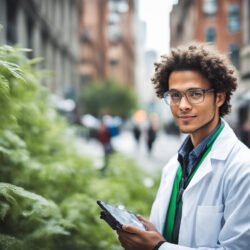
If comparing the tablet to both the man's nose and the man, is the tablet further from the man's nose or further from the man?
the man's nose

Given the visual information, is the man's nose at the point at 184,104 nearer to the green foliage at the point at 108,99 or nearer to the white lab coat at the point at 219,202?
the white lab coat at the point at 219,202

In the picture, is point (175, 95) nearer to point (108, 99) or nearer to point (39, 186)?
point (39, 186)

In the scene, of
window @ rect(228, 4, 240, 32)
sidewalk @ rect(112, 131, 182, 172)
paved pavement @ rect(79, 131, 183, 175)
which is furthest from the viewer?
window @ rect(228, 4, 240, 32)

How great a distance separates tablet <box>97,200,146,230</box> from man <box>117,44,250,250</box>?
5cm

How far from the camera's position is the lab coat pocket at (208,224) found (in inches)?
99.8

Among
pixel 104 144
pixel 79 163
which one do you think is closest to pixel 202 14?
pixel 104 144

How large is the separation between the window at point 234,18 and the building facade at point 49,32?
15.2 metres

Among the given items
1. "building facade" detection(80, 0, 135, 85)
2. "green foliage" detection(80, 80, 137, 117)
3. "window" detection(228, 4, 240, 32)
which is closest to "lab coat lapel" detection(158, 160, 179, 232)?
"window" detection(228, 4, 240, 32)

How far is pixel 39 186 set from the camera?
5.00 meters

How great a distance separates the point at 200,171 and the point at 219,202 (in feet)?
0.54

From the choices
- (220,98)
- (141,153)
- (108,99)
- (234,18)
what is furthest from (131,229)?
(108,99)

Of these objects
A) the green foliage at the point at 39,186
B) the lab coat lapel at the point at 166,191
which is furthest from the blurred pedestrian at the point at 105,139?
the lab coat lapel at the point at 166,191

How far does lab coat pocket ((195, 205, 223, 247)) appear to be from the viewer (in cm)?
254

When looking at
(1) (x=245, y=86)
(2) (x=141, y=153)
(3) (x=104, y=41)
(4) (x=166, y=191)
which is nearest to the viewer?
(4) (x=166, y=191)
